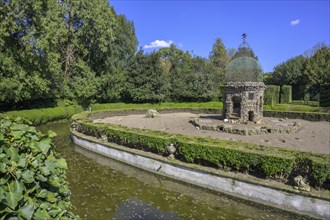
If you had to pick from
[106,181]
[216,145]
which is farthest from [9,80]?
[216,145]

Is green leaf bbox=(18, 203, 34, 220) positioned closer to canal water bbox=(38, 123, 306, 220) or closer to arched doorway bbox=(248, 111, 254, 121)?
canal water bbox=(38, 123, 306, 220)

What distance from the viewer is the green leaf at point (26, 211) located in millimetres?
2402

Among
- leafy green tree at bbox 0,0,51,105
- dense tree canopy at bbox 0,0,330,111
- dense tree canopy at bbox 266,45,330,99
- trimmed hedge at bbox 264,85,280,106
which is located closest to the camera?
leafy green tree at bbox 0,0,51,105

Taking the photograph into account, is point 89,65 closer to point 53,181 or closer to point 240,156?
point 240,156

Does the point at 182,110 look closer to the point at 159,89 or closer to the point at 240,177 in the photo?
the point at 159,89

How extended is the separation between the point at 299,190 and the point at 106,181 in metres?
7.81

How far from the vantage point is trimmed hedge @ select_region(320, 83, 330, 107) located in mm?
37125

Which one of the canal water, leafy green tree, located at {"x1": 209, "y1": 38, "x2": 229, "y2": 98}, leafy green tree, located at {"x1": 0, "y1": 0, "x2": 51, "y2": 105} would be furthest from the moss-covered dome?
leafy green tree, located at {"x1": 209, "y1": 38, "x2": 229, "y2": 98}

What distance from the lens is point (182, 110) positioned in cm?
3919

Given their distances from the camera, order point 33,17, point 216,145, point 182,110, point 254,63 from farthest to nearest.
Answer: point 182,110, point 33,17, point 254,63, point 216,145

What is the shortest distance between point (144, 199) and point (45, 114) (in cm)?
2085

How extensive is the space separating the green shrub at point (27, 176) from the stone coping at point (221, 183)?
344 inches

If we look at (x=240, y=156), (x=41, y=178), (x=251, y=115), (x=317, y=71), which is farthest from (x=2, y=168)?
(x=317, y=71)

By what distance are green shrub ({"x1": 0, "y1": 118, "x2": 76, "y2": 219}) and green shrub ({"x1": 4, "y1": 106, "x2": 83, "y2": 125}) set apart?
77.8ft
